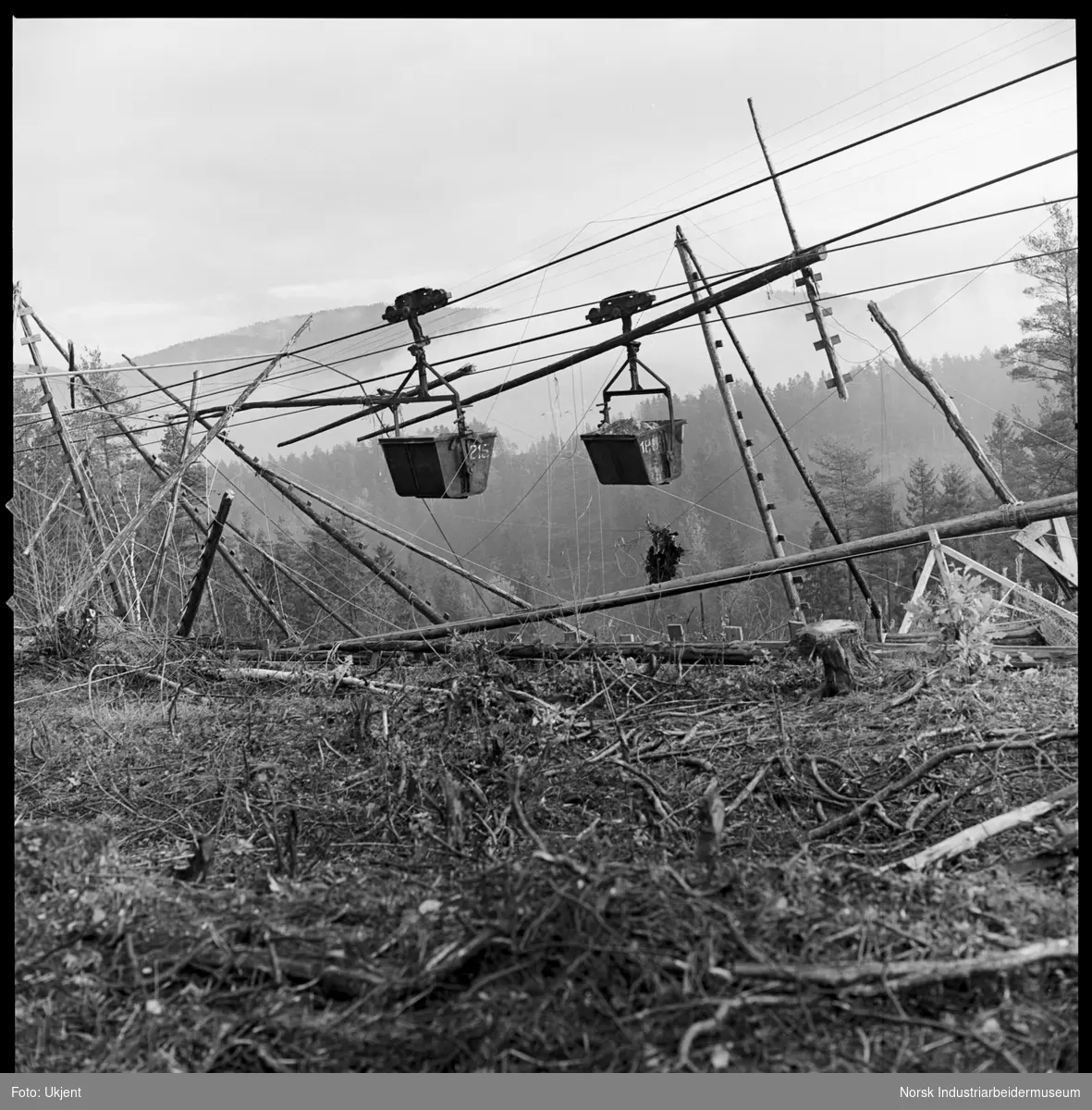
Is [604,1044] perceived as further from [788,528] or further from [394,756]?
[788,528]

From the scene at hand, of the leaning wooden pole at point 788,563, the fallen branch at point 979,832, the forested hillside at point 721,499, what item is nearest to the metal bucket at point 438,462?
the leaning wooden pole at point 788,563

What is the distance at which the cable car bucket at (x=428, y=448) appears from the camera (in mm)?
8898

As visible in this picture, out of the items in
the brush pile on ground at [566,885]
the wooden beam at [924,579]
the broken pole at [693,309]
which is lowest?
the brush pile on ground at [566,885]

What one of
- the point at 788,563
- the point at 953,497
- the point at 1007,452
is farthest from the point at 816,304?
the point at 1007,452

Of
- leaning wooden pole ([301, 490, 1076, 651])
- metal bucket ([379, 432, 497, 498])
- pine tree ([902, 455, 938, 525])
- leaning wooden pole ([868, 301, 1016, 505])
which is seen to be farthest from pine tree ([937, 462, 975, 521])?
leaning wooden pole ([301, 490, 1076, 651])

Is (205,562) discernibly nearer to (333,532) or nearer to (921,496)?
(333,532)

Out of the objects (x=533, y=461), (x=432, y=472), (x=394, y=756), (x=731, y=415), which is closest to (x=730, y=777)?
(x=394, y=756)

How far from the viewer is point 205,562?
988 cm

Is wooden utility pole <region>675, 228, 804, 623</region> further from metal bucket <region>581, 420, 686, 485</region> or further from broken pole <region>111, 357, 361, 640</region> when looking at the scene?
broken pole <region>111, 357, 361, 640</region>

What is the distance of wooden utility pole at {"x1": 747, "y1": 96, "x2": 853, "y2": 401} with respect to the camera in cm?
977

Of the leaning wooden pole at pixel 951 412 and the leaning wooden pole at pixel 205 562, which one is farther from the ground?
the leaning wooden pole at pixel 951 412

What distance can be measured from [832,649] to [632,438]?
3.23m

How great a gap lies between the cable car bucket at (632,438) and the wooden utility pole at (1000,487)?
2.23 metres

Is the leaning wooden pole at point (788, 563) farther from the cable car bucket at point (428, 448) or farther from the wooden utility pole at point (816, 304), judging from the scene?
the wooden utility pole at point (816, 304)
